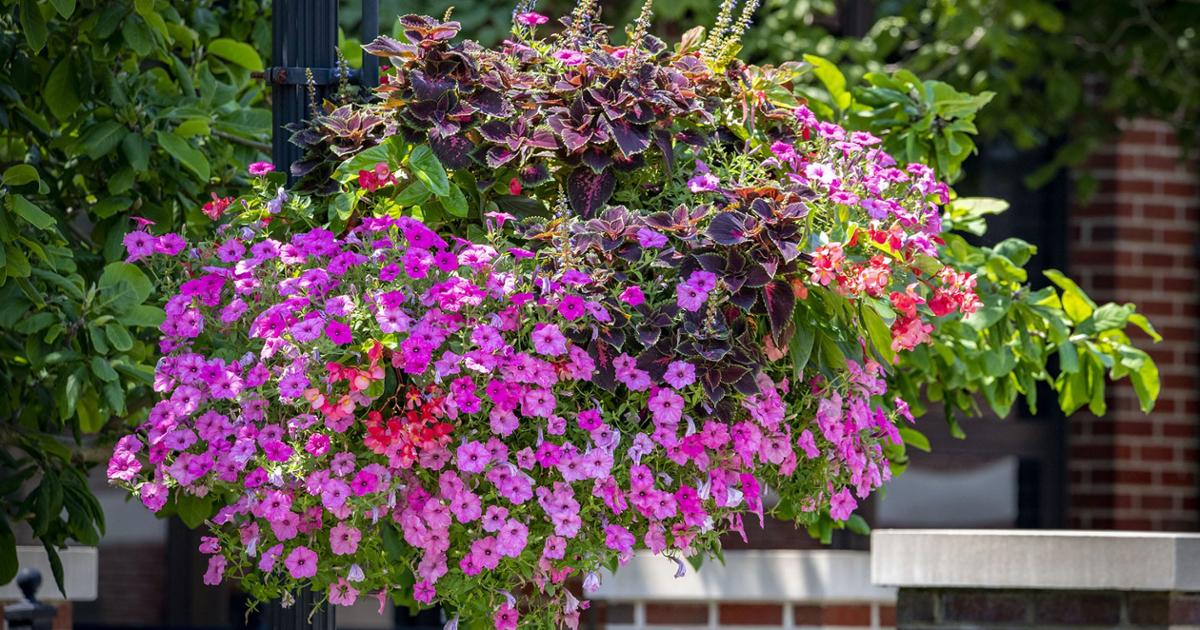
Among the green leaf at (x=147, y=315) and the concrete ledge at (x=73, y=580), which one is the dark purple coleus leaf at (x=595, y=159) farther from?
the concrete ledge at (x=73, y=580)

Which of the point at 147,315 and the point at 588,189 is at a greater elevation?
the point at 588,189

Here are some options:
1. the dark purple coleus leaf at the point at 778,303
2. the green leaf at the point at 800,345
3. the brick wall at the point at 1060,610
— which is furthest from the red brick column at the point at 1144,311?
the dark purple coleus leaf at the point at 778,303

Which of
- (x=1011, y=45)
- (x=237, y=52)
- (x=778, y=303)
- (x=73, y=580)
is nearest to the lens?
(x=778, y=303)

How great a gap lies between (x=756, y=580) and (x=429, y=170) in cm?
328

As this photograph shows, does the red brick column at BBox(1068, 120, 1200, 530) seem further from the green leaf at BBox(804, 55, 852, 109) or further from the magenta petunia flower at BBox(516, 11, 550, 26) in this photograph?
the magenta petunia flower at BBox(516, 11, 550, 26)

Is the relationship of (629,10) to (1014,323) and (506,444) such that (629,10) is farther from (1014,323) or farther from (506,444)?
(506,444)

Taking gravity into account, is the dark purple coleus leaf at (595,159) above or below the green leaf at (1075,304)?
above

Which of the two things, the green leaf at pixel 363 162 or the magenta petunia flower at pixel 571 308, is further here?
the green leaf at pixel 363 162

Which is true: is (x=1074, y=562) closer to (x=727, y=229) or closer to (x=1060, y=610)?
(x=1060, y=610)

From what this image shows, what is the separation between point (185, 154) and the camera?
10.5 ft

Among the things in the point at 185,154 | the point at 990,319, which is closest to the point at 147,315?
the point at 185,154

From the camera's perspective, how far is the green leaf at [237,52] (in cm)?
355

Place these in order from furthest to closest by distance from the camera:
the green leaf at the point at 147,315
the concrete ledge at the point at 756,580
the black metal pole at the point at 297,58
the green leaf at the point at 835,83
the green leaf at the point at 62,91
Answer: the concrete ledge at the point at 756,580
the green leaf at the point at 835,83
the green leaf at the point at 62,91
the green leaf at the point at 147,315
the black metal pole at the point at 297,58

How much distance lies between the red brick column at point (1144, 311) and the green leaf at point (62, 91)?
4.61 m
